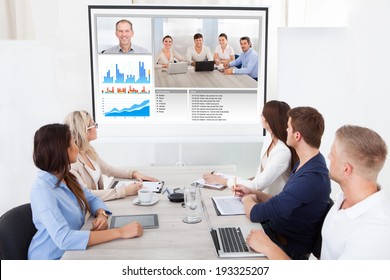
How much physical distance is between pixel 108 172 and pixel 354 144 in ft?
5.66

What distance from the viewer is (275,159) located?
2.27 meters

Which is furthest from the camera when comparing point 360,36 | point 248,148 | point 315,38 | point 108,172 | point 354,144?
point 248,148

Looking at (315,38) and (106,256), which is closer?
(106,256)

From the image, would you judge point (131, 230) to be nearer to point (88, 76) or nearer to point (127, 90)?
point (127, 90)

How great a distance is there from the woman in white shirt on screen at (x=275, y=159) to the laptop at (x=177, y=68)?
1.35m

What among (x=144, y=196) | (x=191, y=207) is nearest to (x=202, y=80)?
(x=144, y=196)

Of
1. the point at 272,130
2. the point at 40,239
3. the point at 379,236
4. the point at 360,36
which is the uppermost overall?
the point at 360,36

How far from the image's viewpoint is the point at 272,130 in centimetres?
238

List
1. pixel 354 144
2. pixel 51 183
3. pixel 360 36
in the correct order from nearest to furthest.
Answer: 1. pixel 354 144
2. pixel 51 183
3. pixel 360 36

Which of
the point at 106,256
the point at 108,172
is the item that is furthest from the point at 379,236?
the point at 108,172

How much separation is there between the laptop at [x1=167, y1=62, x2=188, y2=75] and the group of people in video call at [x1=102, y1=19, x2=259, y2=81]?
3 cm

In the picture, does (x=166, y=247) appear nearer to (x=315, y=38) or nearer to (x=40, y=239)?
(x=40, y=239)

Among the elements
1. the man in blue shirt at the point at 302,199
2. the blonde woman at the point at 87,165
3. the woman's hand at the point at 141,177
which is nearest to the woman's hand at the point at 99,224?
the blonde woman at the point at 87,165

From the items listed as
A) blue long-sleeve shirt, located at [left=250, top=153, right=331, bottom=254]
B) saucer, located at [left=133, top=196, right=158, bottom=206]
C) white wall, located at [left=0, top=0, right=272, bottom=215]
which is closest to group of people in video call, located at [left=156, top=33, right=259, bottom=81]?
white wall, located at [left=0, top=0, right=272, bottom=215]
